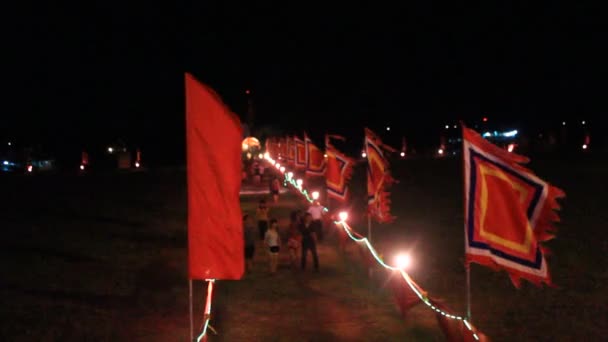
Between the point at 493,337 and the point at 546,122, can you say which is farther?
the point at 546,122

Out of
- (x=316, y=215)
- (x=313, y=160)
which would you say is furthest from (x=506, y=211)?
(x=313, y=160)

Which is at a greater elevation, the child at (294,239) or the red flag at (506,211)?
the red flag at (506,211)

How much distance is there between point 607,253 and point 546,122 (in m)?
95.3

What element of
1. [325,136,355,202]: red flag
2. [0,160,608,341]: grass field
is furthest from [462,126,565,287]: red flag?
[325,136,355,202]: red flag

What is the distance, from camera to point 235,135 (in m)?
7.01

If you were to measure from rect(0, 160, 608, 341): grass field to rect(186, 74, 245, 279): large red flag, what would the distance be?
8.11 ft

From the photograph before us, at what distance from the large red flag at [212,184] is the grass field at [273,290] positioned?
2.47 metres

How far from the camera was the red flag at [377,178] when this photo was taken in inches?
527

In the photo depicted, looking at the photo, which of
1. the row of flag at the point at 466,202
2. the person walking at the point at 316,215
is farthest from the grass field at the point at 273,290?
the row of flag at the point at 466,202

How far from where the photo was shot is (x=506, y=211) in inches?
273

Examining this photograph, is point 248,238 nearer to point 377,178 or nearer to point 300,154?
point 377,178

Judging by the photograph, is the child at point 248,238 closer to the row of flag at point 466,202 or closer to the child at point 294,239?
the child at point 294,239

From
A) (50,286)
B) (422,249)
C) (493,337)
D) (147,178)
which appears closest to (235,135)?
(493,337)

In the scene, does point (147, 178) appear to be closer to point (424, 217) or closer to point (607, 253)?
point (424, 217)
